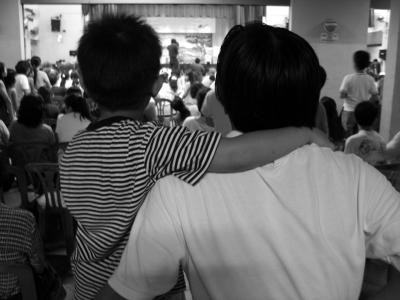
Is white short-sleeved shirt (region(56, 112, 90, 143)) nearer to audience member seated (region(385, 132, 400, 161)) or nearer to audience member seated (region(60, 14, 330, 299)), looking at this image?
audience member seated (region(385, 132, 400, 161))

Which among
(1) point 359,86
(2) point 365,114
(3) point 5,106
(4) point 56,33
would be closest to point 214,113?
(2) point 365,114

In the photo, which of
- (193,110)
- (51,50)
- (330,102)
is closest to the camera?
(330,102)

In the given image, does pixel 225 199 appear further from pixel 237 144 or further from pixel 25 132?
pixel 25 132

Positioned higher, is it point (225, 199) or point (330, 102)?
point (225, 199)

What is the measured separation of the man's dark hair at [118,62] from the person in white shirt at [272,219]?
37 centimetres

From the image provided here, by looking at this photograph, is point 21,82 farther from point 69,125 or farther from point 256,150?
point 256,150

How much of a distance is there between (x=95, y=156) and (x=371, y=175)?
599 mm

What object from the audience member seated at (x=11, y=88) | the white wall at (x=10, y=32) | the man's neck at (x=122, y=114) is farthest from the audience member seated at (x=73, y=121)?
the white wall at (x=10, y=32)

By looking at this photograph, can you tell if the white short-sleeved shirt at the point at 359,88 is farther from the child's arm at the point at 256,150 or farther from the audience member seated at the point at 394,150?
the child's arm at the point at 256,150

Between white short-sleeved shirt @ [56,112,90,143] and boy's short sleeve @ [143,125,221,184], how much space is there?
3.39 meters

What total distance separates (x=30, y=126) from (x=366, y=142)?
271cm

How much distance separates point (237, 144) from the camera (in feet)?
3.14

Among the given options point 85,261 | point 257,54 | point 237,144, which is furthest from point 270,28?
point 85,261

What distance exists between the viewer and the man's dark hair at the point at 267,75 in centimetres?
91
